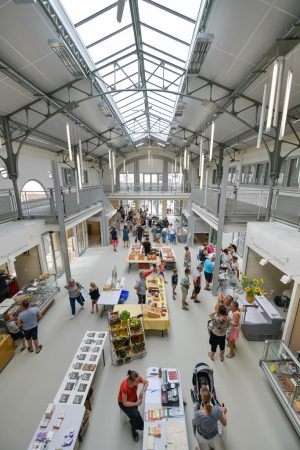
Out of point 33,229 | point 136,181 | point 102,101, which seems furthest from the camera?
point 136,181

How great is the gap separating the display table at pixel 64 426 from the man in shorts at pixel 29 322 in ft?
7.71

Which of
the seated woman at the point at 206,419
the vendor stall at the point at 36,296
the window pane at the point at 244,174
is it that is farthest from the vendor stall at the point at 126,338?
the window pane at the point at 244,174

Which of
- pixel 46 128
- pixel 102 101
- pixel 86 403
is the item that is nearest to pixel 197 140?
pixel 102 101

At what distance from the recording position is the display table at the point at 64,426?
10.0 feet

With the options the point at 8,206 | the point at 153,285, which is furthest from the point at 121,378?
the point at 8,206

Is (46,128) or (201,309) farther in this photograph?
(46,128)

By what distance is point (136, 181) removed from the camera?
26.1m

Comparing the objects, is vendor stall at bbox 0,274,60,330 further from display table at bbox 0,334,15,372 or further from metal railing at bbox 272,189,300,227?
metal railing at bbox 272,189,300,227

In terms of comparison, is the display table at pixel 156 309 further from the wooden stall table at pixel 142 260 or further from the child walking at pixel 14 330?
the child walking at pixel 14 330

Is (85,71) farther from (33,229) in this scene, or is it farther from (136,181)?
(136,181)

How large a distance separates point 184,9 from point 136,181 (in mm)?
20775

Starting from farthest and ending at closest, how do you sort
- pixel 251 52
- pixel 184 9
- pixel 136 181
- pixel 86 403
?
pixel 136 181
pixel 251 52
pixel 184 9
pixel 86 403

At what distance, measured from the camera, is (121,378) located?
4875 mm

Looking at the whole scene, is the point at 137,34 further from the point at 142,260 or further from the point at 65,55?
the point at 142,260
